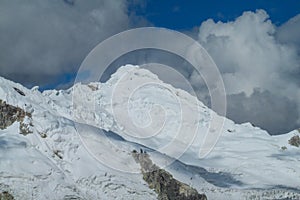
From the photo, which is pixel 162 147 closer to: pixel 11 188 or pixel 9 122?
pixel 9 122

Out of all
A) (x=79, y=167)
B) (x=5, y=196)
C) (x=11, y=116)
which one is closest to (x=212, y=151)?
(x=11, y=116)

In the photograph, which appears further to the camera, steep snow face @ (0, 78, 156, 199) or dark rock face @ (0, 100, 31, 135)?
dark rock face @ (0, 100, 31, 135)

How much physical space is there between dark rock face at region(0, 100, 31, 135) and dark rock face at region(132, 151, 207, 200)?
16517 mm

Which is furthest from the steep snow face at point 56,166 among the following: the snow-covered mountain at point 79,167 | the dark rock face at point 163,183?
the dark rock face at point 163,183

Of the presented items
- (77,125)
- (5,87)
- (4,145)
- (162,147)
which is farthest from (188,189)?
(162,147)

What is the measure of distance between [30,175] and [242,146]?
124698mm

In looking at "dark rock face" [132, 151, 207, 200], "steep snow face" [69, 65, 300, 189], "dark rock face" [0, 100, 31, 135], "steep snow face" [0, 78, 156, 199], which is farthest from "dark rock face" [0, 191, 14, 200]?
"steep snow face" [69, 65, 300, 189]

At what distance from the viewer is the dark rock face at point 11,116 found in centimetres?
7944

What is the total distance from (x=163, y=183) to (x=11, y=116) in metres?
24.5

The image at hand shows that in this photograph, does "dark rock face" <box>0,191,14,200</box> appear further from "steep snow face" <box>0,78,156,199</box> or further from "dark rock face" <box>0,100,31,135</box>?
"dark rock face" <box>0,100,31,135</box>

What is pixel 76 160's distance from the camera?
76375 mm

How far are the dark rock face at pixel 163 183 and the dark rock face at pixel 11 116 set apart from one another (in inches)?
650

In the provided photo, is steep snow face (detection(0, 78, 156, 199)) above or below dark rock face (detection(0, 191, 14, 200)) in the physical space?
above

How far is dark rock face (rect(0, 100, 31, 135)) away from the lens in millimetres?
79438
